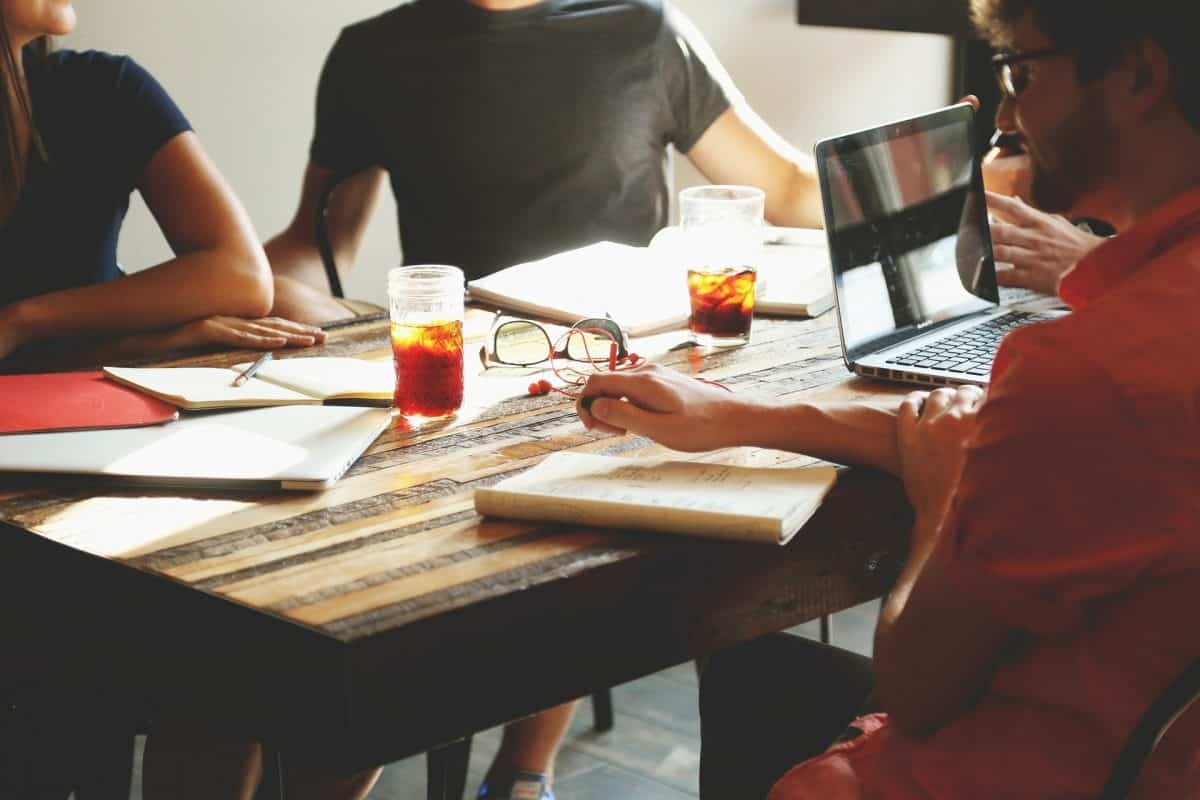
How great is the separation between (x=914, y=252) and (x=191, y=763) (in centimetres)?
100

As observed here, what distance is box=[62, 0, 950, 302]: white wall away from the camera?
9.50 ft

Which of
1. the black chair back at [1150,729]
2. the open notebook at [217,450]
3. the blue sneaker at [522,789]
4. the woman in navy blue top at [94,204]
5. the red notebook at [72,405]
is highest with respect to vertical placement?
the woman in navy blue top at [94,204]

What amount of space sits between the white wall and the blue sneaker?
163 centimetres

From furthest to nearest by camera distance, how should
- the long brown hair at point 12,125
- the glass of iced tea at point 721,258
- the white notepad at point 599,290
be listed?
1. the long brown hair at point 12,125
2. the white notepad at point 599,290
3. the glass of iced tea at point 721,258

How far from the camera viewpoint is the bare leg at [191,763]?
1.42 metres

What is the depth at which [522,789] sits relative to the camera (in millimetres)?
1847

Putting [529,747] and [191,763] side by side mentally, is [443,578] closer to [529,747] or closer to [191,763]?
[191,763]

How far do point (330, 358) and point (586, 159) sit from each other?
3.34 ft

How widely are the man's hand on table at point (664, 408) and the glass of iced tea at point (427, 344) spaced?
173 mm

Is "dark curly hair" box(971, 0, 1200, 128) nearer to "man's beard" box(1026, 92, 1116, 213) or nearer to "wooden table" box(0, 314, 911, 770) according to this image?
"man's beard" box(1026, 92, 1116, 213)

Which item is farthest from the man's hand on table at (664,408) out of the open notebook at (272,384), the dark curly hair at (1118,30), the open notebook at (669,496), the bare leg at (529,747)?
the bare leg at (529,747)

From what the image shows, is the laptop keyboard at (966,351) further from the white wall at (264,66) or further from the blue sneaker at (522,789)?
the white wall at (264,66)

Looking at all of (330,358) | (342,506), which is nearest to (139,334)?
(330,358)

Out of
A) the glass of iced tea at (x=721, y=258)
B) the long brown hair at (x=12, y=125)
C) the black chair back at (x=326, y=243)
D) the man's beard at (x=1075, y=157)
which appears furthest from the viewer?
the black chair back at (x=326, y=243)
